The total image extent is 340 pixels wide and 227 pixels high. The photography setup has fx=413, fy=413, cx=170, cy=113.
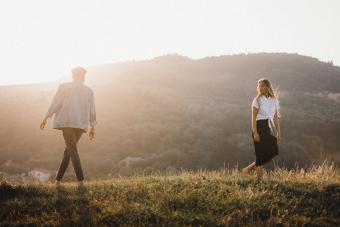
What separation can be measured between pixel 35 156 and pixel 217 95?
29305 millimetres

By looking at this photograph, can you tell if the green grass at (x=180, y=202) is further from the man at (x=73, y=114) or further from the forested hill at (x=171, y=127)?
the forested hill at (x=171, y=127)

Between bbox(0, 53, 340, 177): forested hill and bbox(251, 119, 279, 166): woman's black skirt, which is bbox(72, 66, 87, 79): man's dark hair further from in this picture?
bbox(0, 53, 340, 177): forested hill

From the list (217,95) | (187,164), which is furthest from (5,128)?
(217,95)

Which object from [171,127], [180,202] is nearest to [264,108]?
[180,202]

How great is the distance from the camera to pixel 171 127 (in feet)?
115

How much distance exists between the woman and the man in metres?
2.93

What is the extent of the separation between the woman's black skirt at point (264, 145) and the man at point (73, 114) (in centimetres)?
297

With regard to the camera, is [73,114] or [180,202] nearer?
[180,202]

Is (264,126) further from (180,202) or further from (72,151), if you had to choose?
(72,151)

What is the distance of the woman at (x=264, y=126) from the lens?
23.9 feet

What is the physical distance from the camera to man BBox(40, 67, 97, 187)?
6886mm

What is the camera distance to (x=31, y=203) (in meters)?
5.85

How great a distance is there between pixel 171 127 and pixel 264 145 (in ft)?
90.7

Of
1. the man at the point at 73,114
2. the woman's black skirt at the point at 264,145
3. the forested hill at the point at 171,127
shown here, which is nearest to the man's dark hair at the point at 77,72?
the man at the point at 73,114
